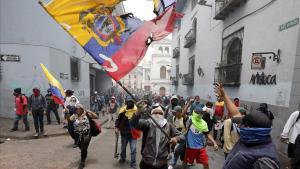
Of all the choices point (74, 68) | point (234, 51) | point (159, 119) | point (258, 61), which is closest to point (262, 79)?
point (258, 61)

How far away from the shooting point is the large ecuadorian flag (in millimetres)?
3051

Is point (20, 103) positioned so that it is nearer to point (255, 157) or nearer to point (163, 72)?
point (255, 157)

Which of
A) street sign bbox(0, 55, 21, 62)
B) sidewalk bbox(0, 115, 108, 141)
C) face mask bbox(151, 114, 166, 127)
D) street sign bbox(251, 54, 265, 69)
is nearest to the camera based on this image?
face mask bbox(151, 114, 166, 127)

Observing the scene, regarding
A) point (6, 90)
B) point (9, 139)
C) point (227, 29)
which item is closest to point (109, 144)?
point (9, 139)

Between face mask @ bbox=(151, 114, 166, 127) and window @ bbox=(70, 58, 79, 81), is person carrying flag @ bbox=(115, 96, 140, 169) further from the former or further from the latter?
window @ bbox=(70, 58, 79, 81)

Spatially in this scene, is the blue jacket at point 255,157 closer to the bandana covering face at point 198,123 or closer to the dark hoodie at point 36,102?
the bandana covering face at point 198,123

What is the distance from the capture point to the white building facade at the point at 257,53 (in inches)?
211

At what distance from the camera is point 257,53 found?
5.94 m

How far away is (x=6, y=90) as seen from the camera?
9.22 metres

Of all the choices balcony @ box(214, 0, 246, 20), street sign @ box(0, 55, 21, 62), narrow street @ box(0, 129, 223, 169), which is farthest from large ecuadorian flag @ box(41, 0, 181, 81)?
street sign @ box(0, 55, 21, 62)

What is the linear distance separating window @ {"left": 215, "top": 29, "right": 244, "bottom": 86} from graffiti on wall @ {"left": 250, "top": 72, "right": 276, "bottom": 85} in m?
1.03

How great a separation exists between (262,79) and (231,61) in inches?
117

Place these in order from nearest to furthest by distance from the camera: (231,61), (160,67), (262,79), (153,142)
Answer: (153,142)
(262,79)
(231,61)
(160,67)

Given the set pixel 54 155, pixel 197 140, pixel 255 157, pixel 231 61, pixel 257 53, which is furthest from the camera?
pixel 231 61
